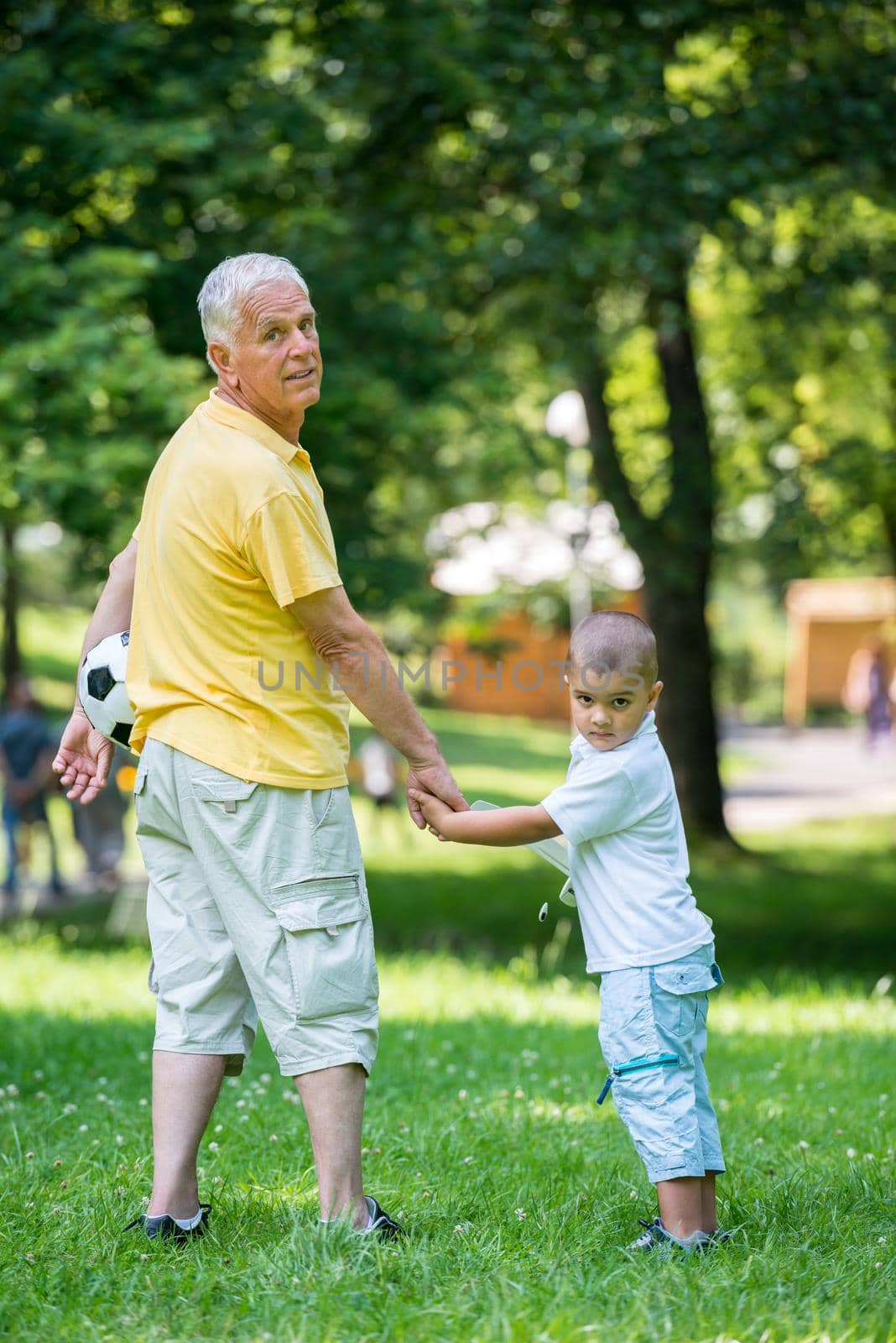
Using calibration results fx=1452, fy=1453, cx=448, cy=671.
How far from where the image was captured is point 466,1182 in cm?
366

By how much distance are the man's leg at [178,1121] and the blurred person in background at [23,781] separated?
10.2m

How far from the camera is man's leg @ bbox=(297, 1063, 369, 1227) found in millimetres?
3027

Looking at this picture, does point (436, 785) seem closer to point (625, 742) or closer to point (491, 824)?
point (491, 824)

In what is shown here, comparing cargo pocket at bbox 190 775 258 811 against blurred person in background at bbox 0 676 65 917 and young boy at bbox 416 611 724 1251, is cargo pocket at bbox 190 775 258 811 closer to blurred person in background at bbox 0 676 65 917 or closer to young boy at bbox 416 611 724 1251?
young boy at bbox 416 611 724 1251

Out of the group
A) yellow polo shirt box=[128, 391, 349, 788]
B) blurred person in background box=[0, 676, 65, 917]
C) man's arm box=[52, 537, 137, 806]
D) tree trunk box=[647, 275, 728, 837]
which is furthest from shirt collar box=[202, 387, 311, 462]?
blurred person in background box=[0, 676, 65, 917]

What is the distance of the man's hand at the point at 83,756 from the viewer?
11.4 ft

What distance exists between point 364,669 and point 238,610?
0.97ft

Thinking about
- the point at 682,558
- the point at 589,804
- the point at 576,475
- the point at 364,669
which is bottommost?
the point at 589,804

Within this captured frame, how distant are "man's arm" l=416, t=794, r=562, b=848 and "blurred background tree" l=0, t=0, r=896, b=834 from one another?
15.7 feet

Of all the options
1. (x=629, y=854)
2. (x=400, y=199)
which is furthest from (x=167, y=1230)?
(x=400, y=199)

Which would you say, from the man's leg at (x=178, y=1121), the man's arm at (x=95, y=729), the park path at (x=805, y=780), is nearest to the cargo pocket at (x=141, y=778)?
the man's arm at (x=95, y=729)

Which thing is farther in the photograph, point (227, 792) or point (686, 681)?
point (686, 681)

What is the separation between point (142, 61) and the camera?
28.3 ft

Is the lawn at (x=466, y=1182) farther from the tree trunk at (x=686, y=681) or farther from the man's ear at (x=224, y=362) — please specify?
the tree trunk at (x=686, y=681)
